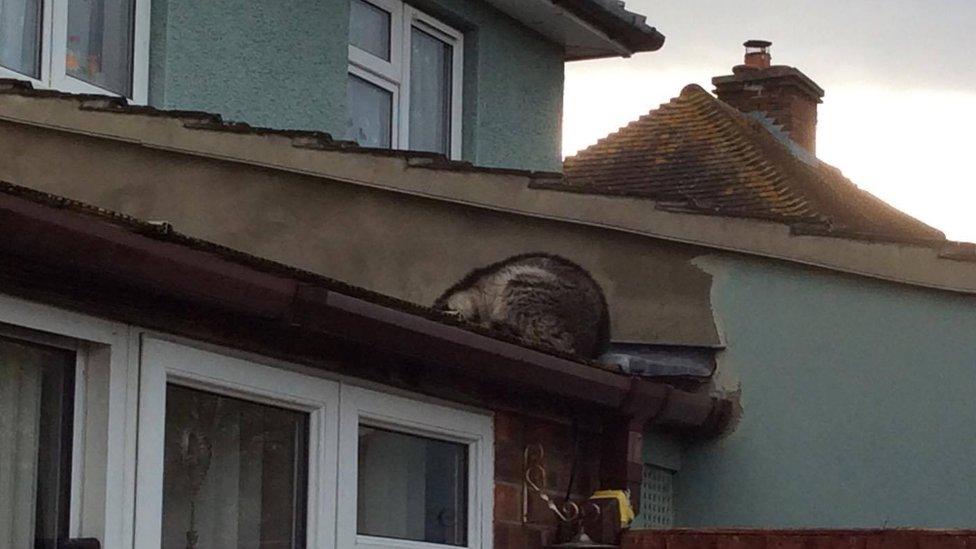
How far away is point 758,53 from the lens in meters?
20.4

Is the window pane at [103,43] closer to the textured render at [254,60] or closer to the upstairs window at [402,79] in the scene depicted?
the textured render at [254,60]

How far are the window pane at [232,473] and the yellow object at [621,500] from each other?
1.50 metres

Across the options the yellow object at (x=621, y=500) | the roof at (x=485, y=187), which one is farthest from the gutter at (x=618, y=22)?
the yellow object at (x=621, y=500)

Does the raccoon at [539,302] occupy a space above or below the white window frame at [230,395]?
above

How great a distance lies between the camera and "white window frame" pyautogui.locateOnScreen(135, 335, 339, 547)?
5.04 metres

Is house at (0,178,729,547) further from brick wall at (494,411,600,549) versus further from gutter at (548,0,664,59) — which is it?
gutter at (548,0,664,59)

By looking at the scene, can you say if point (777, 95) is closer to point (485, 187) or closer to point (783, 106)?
point (783, 106)

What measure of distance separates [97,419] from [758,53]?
1612 cm

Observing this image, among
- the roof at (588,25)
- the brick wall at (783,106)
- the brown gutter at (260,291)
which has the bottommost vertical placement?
the brown gutter at (260,291)

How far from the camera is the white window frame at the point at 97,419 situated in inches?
192

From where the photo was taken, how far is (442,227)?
9586mm

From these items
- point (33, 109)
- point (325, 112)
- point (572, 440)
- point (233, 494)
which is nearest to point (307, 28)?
point (325, 112)

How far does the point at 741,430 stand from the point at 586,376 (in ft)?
8.14

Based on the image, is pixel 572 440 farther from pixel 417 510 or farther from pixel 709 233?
pixel 709 233
